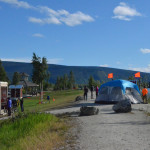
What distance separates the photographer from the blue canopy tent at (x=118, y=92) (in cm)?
2411

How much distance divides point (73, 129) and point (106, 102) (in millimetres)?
14350

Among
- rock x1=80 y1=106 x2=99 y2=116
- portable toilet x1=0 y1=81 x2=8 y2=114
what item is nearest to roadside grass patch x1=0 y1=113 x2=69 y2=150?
rock x1=80 y1=106 x2=99 y2=116

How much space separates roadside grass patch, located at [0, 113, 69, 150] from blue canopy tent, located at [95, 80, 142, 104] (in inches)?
505

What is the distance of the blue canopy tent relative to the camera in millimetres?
24109

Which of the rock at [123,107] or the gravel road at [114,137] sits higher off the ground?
the rock at [123,107]

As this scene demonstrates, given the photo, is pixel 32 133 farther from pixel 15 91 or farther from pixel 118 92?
pixel 15 91

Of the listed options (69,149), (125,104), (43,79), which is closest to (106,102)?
(125,104)

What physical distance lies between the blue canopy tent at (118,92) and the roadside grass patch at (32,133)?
1282 centimetres

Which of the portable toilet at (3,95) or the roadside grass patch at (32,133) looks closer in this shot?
the roadside grass patch at (32,133)

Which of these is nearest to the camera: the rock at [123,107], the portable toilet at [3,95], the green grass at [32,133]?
the green grass at [32,133]

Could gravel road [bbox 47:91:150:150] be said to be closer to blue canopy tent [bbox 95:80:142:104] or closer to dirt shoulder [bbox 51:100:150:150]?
dirt shoulder [bbox 51:100:150:150]

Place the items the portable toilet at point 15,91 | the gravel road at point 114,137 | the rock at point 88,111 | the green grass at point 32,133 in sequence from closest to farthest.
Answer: the gravel road at point 114,137 → the green grass at point 32,133 → the rock at point 88,111 → the portable toilet at point 15,91

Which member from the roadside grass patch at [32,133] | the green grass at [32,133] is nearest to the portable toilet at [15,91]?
the green grass at [32,133]

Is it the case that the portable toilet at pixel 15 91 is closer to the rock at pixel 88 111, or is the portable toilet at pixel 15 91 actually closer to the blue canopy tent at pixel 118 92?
the blue canopy tent at pixel 118 92
